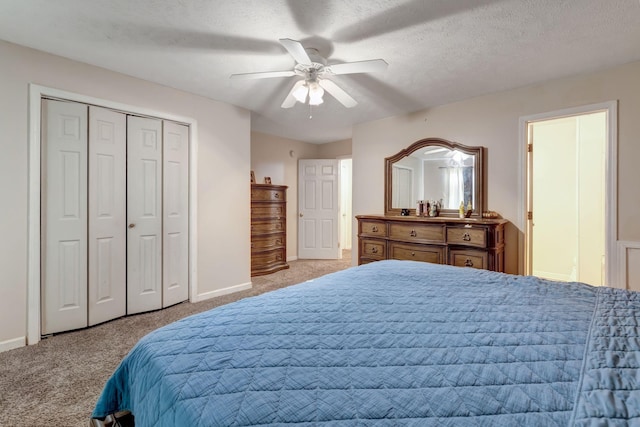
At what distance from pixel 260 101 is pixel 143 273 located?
222 cm

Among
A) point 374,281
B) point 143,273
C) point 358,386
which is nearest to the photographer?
point 358,386

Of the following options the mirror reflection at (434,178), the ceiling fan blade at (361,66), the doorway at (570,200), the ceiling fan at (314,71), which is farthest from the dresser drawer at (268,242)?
the doorway at (570,200)

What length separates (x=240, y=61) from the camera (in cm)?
255

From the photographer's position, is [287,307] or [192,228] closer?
[287,307]

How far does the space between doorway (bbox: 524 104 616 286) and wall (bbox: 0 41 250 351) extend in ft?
10.9

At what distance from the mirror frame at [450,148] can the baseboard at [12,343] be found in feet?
12.5

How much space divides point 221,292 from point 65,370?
172cm

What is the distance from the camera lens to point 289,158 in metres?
5.92

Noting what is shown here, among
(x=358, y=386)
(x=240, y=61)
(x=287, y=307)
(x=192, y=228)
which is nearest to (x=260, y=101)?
(x=240, y=61)

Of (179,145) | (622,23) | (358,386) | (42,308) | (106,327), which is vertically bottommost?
(106,327)

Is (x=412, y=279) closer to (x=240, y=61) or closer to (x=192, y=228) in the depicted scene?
(x=240, y=61)

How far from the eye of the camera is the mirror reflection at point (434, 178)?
356 cm

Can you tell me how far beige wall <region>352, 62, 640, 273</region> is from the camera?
8.57 ft

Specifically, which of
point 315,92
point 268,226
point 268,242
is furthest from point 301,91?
point 268,242
